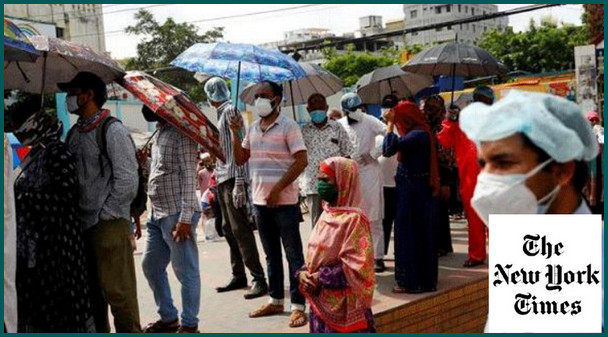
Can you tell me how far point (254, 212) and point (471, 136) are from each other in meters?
3.53

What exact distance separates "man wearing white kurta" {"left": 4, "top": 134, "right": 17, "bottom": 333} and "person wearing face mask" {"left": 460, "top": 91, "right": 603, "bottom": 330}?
2711 mm

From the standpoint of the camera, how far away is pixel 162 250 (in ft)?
16.9

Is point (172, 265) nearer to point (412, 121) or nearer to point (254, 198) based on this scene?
point (254, 198)

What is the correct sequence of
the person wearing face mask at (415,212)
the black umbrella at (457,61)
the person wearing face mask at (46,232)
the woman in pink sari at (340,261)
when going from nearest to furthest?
the woman in pink sari at (340,261) < the person wearing face mask at (46,232) < the person wearing face mask at (415,212) < the black umbrella at (457,61)

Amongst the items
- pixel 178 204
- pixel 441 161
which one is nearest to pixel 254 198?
pixel 178 204

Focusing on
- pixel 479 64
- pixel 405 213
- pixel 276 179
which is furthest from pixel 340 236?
pixel 479 64

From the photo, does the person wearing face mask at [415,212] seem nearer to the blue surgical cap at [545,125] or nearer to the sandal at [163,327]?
the sandal at [163,327]

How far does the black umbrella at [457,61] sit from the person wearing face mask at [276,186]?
339cm

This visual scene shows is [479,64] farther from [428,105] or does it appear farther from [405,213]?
[405,213]

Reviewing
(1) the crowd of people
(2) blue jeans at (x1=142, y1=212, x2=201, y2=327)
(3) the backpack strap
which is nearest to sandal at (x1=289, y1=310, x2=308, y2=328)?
(1) the crowd of people

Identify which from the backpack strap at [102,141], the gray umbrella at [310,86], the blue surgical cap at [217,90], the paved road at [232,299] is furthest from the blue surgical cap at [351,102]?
the backpack strap at [102,141]

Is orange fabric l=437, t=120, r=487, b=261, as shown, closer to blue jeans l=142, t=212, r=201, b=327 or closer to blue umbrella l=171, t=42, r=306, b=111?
blue umbrella l=171, t=42, r=306, b=111

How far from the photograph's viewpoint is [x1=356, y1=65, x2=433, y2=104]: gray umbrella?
31.5 ft

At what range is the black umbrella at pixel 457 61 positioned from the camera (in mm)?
8227
